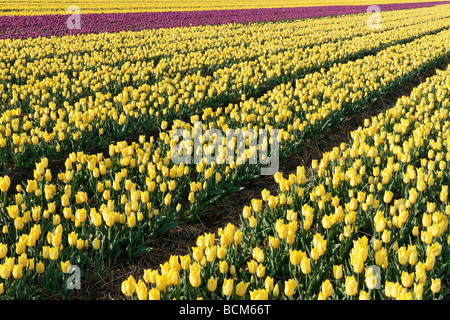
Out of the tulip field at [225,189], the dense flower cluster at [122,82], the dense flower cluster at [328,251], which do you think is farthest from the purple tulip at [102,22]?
the dense flower cluster at [328,251]

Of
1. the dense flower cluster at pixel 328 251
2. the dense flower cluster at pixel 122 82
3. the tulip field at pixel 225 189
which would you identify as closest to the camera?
the dense flower cluster at pixel 328 251

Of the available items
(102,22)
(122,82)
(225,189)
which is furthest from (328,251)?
(102,22)

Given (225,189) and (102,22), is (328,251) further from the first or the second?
(102,22)

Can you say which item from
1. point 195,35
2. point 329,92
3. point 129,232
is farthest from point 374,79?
point 195,35

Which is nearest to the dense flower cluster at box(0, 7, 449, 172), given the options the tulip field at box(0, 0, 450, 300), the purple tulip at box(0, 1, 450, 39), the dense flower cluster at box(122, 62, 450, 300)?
the tulip field at box(0, 0, 450, 300)

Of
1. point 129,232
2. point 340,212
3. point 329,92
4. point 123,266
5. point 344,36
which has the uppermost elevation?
point 344,36

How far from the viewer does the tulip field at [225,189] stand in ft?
7.94

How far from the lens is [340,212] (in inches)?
114

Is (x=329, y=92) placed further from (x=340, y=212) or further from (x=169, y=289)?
(x=169, y=289)

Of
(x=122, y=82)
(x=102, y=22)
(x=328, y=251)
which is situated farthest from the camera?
(x=102, y=22)

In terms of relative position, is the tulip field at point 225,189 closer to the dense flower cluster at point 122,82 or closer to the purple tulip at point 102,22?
the dense flower cluster at point 122,82

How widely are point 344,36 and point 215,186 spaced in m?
Result: 14.6

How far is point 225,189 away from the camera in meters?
4.34

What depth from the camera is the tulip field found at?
2.42m
